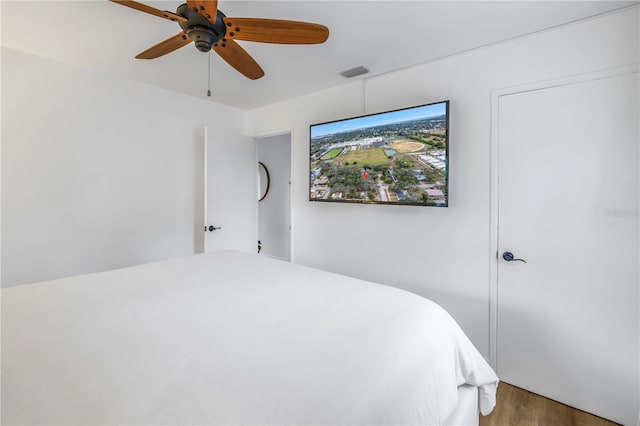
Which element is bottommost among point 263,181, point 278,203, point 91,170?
point 278,203

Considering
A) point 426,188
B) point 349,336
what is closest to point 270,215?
point 426,188

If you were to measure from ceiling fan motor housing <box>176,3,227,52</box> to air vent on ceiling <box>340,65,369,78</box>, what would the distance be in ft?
4.58

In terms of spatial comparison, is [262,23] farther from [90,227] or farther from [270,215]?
[270,215]

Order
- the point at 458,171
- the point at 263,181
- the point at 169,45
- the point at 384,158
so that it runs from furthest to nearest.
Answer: the point at 263,181 → the point at 384,158 → the point at 458,171 → the point at 169,45

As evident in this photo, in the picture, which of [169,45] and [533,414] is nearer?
[169,45]

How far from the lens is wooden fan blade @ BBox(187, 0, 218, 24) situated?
3.85 ft

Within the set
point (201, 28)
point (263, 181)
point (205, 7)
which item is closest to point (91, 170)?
point (201, 28)

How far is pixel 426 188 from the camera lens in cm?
227

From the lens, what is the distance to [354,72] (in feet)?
8.53

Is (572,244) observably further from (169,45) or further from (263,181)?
(263,181)

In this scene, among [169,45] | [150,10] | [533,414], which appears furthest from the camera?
[533,414]

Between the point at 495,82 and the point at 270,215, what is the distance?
3.98 metres

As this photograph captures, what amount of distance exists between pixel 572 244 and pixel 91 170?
12.6 ft

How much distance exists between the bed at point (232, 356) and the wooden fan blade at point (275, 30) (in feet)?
4.35
